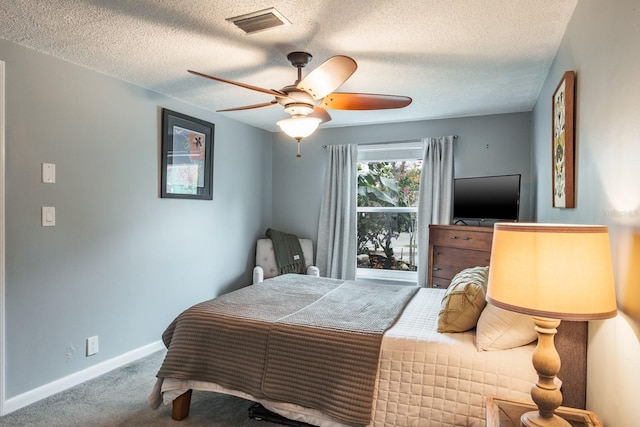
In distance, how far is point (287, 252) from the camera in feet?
15.3

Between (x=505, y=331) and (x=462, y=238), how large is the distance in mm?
1905

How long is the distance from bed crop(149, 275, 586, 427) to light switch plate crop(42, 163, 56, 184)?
132 cm

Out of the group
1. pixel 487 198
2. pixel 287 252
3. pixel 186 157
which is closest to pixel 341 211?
pixel 287 252

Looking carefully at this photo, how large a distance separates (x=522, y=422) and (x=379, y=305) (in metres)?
1.32

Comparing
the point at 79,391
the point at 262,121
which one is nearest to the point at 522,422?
the point at 79,391

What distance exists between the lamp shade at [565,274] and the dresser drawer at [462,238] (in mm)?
2328

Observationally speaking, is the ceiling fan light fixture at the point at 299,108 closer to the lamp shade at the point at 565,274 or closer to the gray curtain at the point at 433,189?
the lamp shade at the point at 565,274

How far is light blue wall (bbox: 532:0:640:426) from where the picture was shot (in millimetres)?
1110

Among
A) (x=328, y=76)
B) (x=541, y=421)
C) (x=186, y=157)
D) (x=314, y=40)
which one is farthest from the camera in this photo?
(x=186, y=157)

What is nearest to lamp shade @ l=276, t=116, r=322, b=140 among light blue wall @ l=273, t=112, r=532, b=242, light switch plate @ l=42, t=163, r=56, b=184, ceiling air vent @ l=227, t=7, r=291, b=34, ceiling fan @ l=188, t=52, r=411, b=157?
ceiling fan @ l=188, t=52, r=411, b=157

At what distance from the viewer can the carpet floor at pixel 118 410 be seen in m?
2.30

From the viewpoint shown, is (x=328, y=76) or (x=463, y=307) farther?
(x=328, y=76)

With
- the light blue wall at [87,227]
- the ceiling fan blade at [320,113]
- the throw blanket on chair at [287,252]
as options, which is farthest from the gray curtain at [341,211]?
the ceiling fan blade at [320,113]

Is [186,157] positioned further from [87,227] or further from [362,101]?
[362,101]
